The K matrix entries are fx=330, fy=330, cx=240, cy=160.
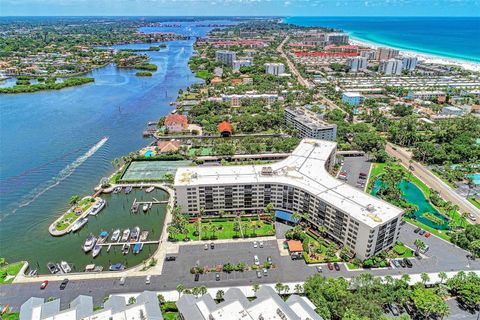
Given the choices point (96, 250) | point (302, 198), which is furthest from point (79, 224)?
point (302, 198)

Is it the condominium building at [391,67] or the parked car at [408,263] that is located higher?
the condominium building at [391,67]

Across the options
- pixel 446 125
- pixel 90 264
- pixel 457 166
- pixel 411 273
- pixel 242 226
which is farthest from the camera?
pixel 446 125

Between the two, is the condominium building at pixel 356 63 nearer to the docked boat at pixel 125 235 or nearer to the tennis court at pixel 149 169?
the tennis court at pixel 149 169

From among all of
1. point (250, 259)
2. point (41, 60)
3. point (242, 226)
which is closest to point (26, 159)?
point (242, 226)

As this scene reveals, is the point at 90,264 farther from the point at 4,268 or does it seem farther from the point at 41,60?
the point at 41,60

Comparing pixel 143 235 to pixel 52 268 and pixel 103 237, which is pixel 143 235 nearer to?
pixel 103 237

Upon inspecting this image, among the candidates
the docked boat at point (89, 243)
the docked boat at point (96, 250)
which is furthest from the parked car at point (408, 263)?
the docked boat at point (89, 243)

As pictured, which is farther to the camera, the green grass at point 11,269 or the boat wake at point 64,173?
the boat wake at point 64,173

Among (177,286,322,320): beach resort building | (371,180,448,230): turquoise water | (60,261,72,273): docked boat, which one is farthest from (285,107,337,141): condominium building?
(60,261,72,273): docked boat
